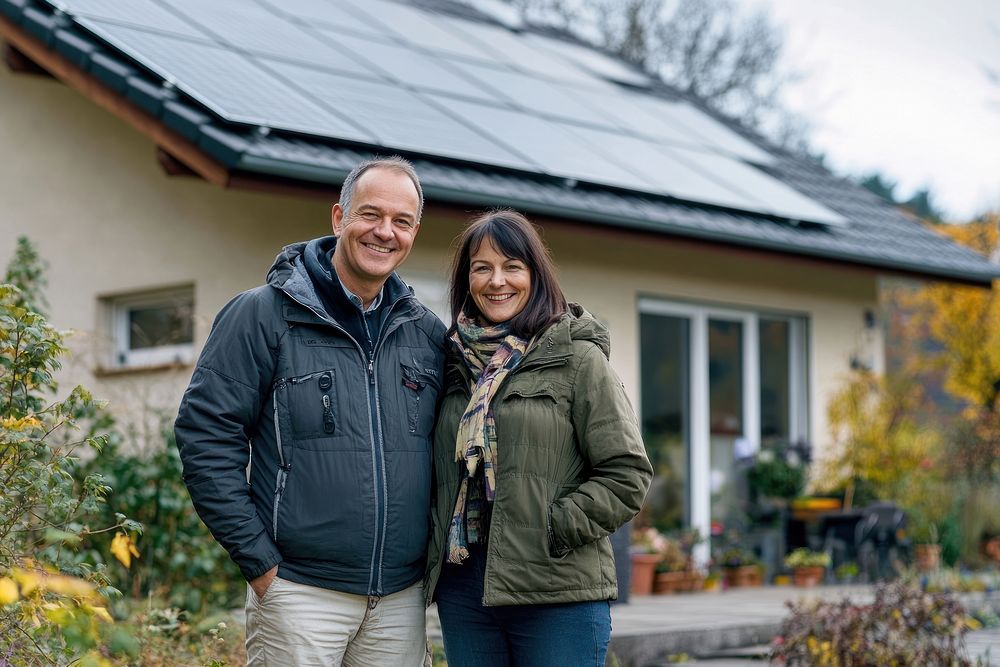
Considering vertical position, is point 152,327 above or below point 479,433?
above

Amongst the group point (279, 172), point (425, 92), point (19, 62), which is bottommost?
point (279, 172)

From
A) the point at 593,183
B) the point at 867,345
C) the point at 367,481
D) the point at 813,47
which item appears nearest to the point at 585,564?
the point at 367,481

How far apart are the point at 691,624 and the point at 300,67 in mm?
3881

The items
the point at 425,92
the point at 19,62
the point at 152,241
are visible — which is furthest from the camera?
the point at 19,62

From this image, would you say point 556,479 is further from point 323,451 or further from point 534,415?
point 323,451

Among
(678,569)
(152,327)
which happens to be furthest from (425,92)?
(678,569)

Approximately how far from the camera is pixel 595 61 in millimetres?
12844

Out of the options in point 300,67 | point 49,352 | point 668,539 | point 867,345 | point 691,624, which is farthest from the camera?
point 867,345

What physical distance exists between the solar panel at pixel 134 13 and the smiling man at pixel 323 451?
4.73 metres

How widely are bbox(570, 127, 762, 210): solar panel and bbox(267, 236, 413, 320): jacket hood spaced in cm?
507

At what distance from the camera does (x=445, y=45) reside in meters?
9.89

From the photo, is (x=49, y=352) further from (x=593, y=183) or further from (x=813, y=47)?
(x=813, y=47)

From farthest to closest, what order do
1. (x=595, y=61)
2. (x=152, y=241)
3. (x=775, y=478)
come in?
(x=595, y=61) → (x=775, y=478) → (x=152, y=241)

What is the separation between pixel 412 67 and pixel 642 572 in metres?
3.61
